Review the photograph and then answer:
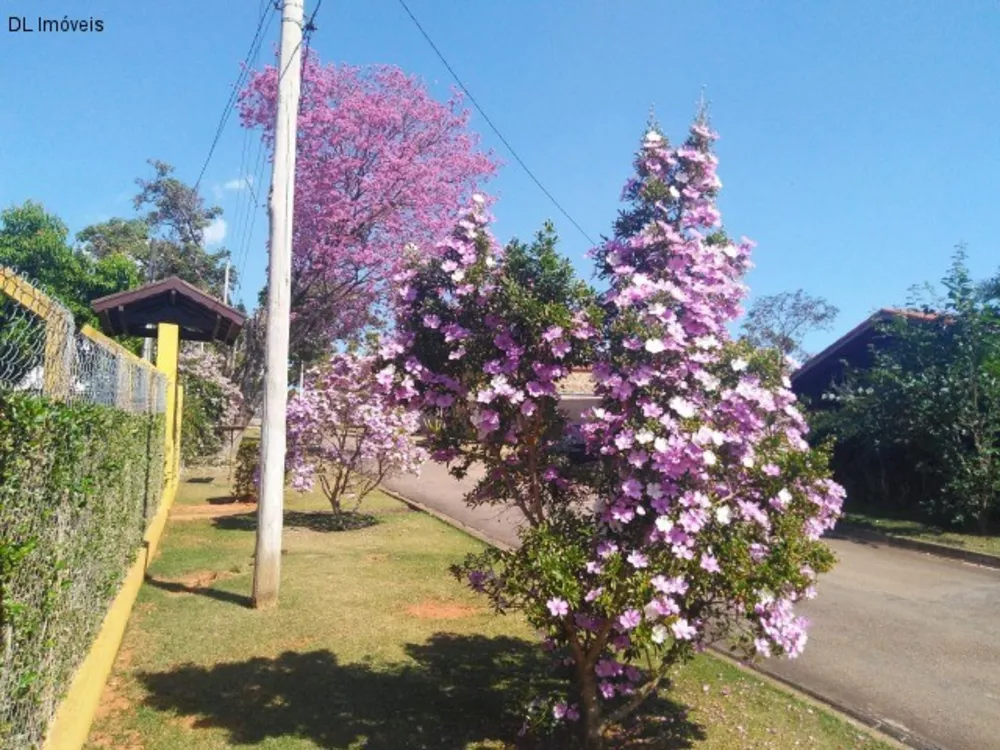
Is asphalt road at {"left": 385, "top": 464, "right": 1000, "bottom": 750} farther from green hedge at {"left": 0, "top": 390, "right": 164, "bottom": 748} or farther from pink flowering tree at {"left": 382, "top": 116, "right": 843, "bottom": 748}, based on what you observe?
green hedge at {"left": 0, "top": 390, "right": 164, "bottom": 748}

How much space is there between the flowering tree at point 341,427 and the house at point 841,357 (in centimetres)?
875

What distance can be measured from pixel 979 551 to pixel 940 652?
5661mm

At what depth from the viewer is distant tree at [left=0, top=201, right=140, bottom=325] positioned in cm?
2497

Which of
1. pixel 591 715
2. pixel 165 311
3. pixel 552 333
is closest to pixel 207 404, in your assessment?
pixel 165 311

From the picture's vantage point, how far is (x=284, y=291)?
743 centimetres

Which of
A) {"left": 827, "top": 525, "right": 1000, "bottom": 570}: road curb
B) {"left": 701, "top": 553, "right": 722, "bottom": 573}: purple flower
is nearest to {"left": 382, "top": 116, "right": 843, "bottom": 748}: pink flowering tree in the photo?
{"left": 701, "top": 553, "right": 722, "bottom": 573}: purple flower

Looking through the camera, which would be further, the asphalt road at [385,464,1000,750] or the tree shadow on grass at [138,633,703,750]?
the asphalt road at [385,464,1000,750]

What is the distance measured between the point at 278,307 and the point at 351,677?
11.3 feet

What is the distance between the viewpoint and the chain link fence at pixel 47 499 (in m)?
2.75

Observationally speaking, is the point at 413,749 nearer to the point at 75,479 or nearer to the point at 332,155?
the point at 75,479

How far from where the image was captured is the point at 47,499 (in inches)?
130

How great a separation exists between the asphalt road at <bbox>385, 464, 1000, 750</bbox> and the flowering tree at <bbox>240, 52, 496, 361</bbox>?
10897mm

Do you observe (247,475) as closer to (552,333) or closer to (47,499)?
(47,499)

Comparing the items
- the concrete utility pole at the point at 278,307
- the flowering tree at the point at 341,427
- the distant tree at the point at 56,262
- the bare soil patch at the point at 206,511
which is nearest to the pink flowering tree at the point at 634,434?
the concrete utility pole at the point at 278,307
